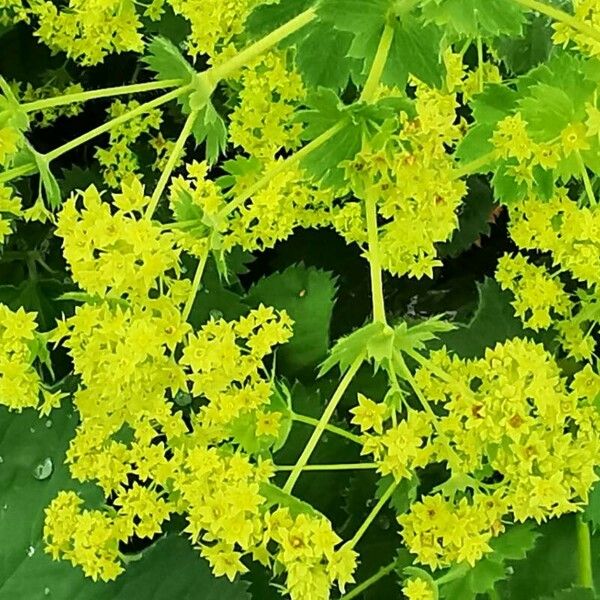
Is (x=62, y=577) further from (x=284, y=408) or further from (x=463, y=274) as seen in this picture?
(x=463, y=274)

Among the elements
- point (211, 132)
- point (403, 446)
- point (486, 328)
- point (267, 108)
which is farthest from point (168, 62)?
point (486, 328)

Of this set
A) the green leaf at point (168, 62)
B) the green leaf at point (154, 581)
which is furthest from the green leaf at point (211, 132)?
the green leaf at point (154, 581)

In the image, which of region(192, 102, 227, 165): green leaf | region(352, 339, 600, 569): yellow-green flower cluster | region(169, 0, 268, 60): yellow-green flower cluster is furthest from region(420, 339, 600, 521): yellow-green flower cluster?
region(169, 0, 268, 60): yellow-green flower cluster

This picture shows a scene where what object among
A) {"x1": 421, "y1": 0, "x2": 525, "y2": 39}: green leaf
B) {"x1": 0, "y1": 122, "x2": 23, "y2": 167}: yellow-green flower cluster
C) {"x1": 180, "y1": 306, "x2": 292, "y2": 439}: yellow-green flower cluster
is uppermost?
{"x1": 421, "y1": 0, "x2": 525, "y2": 39}: green leaf

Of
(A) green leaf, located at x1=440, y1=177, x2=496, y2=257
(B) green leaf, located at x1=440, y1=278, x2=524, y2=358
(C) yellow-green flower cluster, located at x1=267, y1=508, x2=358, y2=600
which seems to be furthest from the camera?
(A) green leaf, located at x1=440, y1=177, x2=496, y2=257

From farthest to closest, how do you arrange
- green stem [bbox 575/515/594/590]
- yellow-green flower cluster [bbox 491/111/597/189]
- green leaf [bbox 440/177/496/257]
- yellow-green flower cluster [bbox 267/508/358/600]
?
green leaf [bbox 440/177/496/257] → green stem [bbox 575/515/594/590] → yellow-green flower cluster [bbox 491/111/597/189] → yellow-green flower cluster [bbox 267/508/358/600]

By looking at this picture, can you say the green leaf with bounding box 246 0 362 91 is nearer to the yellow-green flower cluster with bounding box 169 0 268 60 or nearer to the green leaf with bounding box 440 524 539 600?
the yellow-green flower cluster with bounding box 169 0 268 60

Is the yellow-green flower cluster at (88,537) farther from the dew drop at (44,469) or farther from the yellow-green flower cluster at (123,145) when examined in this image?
the yellow-green flower cluster at (123,145)

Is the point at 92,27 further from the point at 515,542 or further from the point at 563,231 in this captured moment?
the point at 515,542
